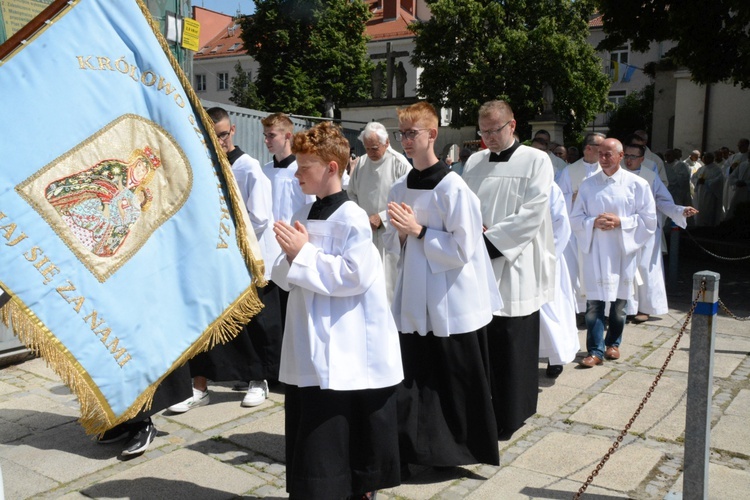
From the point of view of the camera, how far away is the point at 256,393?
549 cm

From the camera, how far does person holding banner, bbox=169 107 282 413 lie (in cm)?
540

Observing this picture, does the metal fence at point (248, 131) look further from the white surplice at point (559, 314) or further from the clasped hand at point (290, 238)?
the clasped hand at point (290, 238)

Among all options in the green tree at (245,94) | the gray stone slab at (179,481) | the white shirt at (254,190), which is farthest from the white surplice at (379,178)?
the green tree at (245,94)

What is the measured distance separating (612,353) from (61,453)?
175 inches

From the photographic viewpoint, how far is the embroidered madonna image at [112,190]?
2.35 meters

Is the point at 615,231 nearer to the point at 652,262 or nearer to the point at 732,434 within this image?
the point at 652,262

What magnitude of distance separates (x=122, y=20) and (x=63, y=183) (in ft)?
1.95

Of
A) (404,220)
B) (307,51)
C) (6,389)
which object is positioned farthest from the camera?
(307,51)

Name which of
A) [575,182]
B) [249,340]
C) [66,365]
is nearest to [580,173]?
[575,182]

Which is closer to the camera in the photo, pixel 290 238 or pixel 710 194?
pixel 290 238

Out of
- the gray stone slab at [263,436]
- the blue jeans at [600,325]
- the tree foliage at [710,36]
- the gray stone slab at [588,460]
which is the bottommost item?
the gray stone slab at [263,436]

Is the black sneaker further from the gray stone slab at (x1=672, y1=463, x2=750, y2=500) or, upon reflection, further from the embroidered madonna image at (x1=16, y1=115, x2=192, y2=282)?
the gray stone slab at (x1=672, y1=463, x2=750, y2=500)

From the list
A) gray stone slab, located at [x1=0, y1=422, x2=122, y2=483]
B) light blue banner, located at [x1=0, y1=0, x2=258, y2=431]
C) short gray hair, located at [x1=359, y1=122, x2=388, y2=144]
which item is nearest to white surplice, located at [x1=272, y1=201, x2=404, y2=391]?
light blue banner, located at [x1=0, y1=0, x2=258, y2=431]

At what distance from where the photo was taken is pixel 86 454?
453 cm
